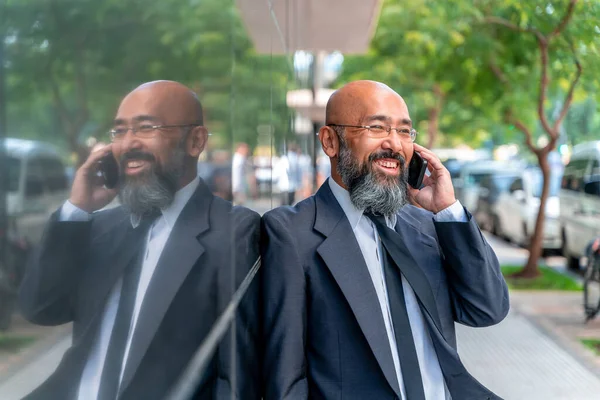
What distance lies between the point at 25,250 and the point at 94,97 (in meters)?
0.23

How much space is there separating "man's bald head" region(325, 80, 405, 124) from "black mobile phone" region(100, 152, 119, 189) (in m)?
1.19

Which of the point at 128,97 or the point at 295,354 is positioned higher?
the point at 128,97

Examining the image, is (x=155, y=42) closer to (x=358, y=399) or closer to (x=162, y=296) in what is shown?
(x=162, y=296)

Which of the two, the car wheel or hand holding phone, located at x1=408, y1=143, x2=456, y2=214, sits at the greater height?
hand holding phone, located at x1=408, y1=143, x2=456, y2=214

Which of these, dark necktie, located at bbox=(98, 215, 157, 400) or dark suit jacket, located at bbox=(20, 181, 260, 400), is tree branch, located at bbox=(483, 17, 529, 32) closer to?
dark suit jacket, located at bbox=(20, 181, 260, 400)

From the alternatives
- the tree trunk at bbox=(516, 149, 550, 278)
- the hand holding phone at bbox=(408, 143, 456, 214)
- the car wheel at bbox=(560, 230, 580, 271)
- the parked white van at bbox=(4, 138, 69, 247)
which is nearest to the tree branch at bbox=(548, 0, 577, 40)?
the tree trunk at bbox=(516, 149, 550, 278)

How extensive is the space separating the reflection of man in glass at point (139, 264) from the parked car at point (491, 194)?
59.6 feet

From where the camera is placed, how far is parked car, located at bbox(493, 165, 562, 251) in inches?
623

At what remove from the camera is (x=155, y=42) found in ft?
3.78

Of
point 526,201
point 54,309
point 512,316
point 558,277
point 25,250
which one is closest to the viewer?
point 25,250

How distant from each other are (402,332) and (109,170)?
1.22 metres

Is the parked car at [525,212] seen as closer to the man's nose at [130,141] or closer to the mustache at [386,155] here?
the mustache at [386,155]

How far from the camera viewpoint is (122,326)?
3.86 ft

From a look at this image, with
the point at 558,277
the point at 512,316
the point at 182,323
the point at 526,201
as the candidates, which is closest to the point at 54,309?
the point at 182,323
